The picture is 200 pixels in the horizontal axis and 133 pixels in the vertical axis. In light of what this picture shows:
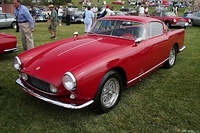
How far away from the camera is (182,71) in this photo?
5113 millimetres

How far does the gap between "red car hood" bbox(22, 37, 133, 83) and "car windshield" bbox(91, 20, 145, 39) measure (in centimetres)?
25

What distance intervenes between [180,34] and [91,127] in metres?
4.15

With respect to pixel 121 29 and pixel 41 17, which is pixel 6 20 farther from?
pixel 121 29

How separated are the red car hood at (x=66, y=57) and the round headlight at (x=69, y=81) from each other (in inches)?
7.1

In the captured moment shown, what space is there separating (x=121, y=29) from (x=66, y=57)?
1.56m

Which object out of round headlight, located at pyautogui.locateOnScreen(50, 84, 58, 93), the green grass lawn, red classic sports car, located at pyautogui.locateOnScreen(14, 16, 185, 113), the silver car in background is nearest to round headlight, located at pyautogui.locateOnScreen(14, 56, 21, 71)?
red classic sports car, located at pyautogui.locateOnScreen(14, 16, 185, 113)

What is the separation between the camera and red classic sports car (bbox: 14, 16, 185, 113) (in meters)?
2.69

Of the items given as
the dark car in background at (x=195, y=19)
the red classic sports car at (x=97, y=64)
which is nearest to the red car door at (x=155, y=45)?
the red classic sports car at (x=97, y=64)

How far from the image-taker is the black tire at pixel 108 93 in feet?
9.43

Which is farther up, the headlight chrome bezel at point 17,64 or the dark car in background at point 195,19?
the dark car in background at point 195,19

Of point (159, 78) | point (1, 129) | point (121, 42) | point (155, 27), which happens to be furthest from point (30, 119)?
point (155, 27)

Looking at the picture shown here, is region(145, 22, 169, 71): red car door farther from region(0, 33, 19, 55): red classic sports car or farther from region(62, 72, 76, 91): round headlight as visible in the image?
region(0, 33, 19, 55): red classic sports car

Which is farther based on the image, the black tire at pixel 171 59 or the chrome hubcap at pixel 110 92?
the black tire at pixel 171 59

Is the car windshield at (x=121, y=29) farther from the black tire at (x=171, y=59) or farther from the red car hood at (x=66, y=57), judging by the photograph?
the black tire at (x=171, y=59)
